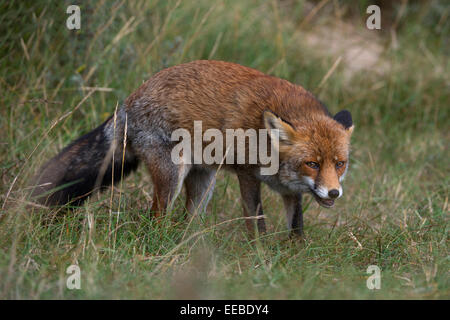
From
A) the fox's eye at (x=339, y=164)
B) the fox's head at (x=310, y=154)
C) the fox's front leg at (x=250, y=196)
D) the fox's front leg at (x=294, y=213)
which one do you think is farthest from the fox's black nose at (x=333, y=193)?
the fox's front leg at (x=250, y=196)

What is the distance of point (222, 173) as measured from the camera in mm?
6555

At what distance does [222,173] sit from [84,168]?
6.29 ft

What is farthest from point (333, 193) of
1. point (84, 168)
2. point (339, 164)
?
point (84, 168)

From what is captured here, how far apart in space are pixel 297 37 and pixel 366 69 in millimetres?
1341

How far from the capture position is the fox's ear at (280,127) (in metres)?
4.82

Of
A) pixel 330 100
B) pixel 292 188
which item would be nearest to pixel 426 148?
pixel 330 100

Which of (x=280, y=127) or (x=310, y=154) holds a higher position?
(x=280, y=127)

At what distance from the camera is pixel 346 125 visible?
17.1 feet

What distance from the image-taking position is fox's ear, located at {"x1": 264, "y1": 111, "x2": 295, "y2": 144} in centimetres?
482

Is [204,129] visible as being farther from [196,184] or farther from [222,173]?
[222,173]

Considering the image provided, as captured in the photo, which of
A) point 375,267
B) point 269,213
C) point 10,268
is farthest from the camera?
point 269,213

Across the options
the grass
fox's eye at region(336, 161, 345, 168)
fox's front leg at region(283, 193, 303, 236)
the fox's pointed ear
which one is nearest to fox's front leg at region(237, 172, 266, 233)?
the grass

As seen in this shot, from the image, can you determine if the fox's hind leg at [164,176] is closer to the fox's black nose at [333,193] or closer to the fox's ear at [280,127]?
the fox's ear at [280,127]

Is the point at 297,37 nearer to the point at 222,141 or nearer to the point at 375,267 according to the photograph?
the point at 222,141
